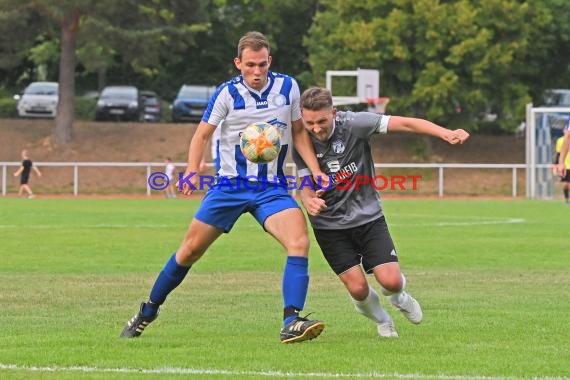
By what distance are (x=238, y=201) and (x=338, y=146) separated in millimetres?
799

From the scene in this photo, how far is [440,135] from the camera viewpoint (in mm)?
8531

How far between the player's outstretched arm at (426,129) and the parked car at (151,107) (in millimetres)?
46803

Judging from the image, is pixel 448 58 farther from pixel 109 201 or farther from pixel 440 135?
pixel 440 135

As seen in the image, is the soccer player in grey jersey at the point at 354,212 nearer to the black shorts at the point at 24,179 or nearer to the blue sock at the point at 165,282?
the blue sock at the point at 165,282

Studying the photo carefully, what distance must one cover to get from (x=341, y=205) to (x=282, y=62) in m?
50.7

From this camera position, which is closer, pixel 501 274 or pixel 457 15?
pixel 501 274

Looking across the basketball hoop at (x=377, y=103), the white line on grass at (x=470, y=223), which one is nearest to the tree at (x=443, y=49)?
the basketball hoop at (x=377, y=103)

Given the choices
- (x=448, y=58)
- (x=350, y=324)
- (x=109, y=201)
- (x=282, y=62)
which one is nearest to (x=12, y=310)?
(x=350, y=324)

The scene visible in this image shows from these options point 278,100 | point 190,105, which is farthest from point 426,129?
point 190,105

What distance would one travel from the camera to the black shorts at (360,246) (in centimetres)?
909

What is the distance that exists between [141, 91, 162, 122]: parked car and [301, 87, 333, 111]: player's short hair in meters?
46.8

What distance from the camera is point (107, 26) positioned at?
152 feet

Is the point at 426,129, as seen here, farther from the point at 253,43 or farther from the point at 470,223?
the point at 470,223

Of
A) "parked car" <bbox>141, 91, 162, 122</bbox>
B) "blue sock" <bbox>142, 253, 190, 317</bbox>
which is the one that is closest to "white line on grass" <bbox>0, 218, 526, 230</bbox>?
"blue sock" <bbox>142, 253, 190, 317</bbox>
